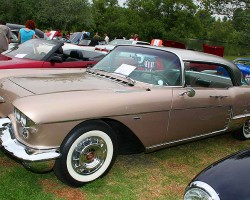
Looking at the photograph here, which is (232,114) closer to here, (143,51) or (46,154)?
(143,51)

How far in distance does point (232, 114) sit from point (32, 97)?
2.75 m

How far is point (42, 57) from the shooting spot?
6262 mm

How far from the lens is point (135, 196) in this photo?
10.9ft

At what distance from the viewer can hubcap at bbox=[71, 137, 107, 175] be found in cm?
324

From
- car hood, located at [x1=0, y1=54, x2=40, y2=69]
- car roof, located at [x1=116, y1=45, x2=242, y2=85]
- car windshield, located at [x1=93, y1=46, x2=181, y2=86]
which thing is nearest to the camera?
car windshield, located at [x1=93, y1=46, x2=181, y2=86]

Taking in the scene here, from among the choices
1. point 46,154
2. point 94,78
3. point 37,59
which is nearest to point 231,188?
point 46,154

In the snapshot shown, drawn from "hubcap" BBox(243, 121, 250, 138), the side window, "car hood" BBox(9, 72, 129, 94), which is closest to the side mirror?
"car hood" BBox(9, 72, 129, 94)

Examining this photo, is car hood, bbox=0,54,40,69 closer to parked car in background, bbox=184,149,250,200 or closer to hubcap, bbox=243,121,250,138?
hubcap, bbox=243,121,250,138

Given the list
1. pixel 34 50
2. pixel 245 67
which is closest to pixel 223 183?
pixel 34 50

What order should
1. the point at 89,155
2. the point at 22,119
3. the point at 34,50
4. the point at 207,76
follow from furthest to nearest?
the point at 34,50
the point at 207,76
the point at 89,155
the point at 22,119

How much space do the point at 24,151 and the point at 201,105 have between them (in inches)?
85.1

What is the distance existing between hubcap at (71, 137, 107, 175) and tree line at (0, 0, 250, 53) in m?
40.2

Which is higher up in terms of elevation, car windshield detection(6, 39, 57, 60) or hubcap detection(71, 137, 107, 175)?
car windshield detection(6, 39, 57, 60)

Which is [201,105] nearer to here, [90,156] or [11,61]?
[90,156]
